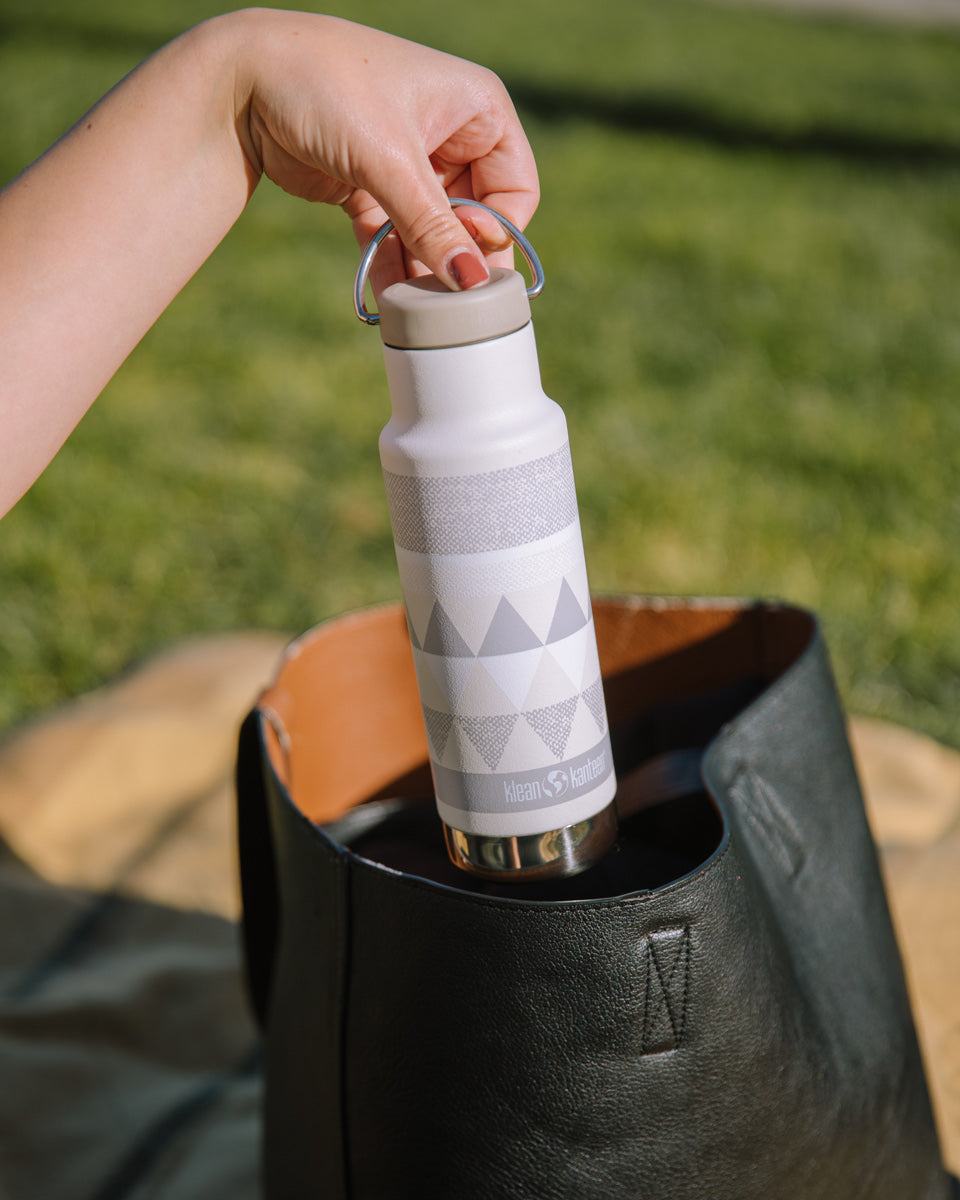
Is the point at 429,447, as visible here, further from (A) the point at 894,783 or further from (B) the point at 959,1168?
(A) the point at 894,783

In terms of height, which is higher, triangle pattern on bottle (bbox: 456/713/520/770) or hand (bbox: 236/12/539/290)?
hand (bbox: 236/12/539/290)

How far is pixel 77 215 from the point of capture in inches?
29.5

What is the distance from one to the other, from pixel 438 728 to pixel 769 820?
0.26m

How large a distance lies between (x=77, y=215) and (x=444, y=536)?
1.06 feet

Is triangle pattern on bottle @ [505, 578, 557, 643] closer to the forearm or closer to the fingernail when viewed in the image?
the fingernail

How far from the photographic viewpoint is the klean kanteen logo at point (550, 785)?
0.70m

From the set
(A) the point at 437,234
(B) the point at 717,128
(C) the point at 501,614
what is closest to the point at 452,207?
(A) the point at 437,234

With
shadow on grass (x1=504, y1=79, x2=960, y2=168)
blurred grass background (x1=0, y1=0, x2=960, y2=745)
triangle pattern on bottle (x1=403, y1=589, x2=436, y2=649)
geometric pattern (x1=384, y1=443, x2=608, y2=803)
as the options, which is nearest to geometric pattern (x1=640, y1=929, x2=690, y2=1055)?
geometric pattern (x1=384, y1=443, x2=608, y2=803)

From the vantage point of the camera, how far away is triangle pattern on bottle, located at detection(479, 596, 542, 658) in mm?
685

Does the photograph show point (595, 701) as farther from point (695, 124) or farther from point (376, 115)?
point (695, 124)

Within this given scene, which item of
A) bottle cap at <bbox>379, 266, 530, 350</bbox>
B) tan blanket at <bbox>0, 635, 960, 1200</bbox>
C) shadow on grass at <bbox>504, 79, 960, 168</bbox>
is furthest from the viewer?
shadow on grass at <bbox>504, 79, 960, 168</bbox>

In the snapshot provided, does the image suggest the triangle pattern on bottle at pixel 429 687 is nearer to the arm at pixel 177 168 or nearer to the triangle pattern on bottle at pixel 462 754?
the triangle pattern on bottle at pixel 462 754

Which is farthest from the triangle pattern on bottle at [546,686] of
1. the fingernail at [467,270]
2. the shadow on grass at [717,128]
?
the shadow on grass at [717,128]

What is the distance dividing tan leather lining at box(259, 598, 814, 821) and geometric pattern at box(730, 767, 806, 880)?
19 centimetres
